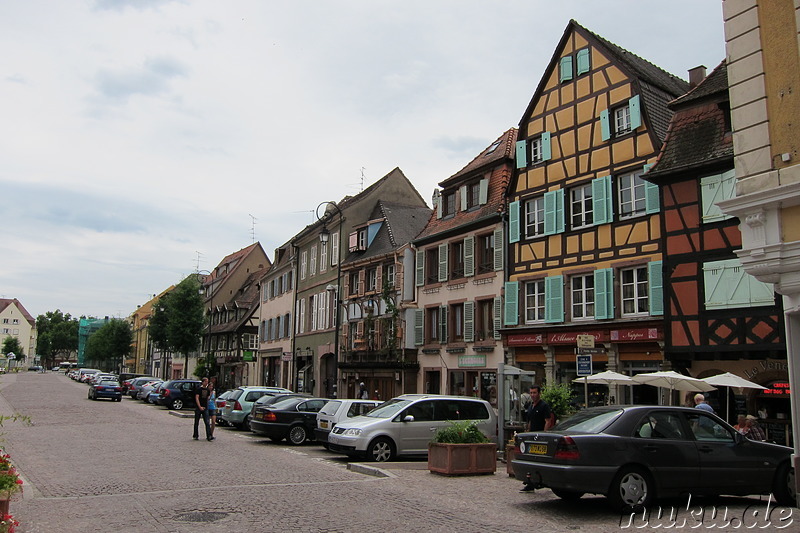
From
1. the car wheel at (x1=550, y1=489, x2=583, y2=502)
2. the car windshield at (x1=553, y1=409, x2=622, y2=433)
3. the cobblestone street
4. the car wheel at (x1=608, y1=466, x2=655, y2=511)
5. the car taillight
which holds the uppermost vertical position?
the car windshield at (x1=553, y1=409, x2=622, y2=433)

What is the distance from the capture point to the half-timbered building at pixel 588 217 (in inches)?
878

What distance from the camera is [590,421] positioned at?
10312 mm

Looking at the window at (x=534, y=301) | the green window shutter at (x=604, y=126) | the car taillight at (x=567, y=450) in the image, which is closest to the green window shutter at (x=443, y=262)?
the window at (x=534, y=301)

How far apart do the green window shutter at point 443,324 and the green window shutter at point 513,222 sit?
16.1 ft

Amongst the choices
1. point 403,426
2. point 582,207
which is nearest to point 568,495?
point 403,426

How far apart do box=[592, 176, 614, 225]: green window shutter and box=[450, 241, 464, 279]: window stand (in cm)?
772

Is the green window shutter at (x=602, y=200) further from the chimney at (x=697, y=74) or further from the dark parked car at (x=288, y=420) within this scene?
the dark parked car at (x=288, y=420)

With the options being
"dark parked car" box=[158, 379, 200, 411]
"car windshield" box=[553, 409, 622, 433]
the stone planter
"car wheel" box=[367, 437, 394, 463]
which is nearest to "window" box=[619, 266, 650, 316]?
"car wheel" box=[367, 437, 394, 463]

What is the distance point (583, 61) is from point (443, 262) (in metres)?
10.1

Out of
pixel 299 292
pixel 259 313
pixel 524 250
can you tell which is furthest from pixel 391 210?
pixel 259 313

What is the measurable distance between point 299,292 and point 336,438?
32350 millimetres

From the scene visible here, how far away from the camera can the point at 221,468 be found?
47.2 feet

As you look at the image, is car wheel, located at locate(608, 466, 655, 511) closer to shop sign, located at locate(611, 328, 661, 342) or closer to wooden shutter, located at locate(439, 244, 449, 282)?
shop sign, located at locate(611, 328, 661, 342)

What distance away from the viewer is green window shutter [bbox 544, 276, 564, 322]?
24656 mm
